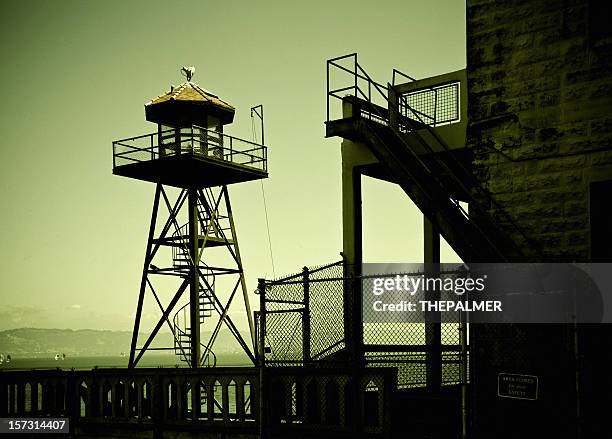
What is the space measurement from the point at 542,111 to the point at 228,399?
24.3 ft

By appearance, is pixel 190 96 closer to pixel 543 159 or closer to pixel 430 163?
pixel 430 163

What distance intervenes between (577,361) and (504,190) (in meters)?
3.20

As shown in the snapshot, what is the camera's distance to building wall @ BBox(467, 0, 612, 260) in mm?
12562

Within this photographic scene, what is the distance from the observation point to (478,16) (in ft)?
45.7

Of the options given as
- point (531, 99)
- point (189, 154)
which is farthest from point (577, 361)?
point (189, 154)

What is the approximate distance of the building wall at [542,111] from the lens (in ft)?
41.2

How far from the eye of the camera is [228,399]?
1502cm

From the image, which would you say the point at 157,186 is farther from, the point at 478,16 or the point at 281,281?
the point at 478,16

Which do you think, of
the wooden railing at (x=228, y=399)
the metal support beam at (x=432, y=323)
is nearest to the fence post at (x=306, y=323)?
the wooden railing at (x=228, y=399)

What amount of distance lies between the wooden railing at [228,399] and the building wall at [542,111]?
3485 mm

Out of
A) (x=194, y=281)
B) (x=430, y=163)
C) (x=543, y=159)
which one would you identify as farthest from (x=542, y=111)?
(x=194, y=281)

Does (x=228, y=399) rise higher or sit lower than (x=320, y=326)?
lower

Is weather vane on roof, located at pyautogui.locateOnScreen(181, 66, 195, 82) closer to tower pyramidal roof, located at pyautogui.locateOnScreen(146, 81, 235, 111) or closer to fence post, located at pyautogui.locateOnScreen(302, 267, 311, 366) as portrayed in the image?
tower pyramidal roof, located at pyautogui.locateOnScreen(146, 81, 235, 111)

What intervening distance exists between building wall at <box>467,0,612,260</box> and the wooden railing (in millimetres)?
3485
